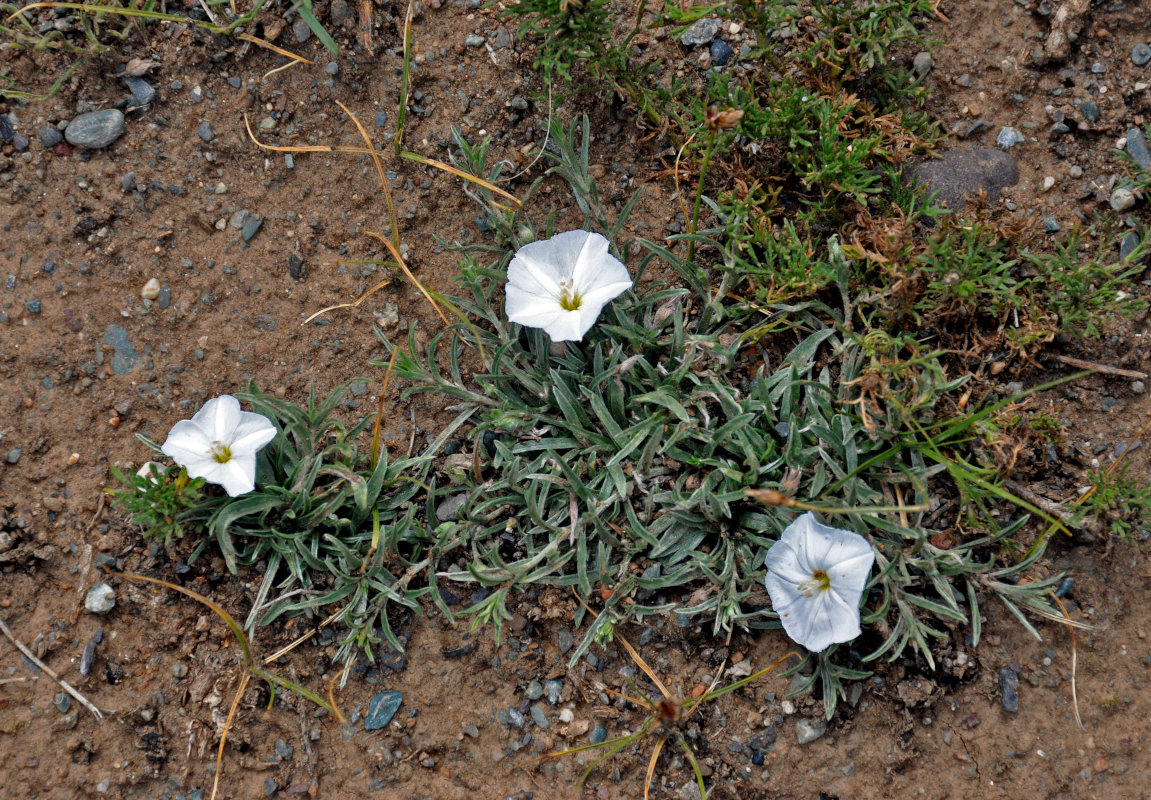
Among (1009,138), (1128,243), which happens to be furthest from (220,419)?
(1128,243)

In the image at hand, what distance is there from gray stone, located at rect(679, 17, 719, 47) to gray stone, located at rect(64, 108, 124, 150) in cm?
218

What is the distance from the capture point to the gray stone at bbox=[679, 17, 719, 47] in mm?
3152

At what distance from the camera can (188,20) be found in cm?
309

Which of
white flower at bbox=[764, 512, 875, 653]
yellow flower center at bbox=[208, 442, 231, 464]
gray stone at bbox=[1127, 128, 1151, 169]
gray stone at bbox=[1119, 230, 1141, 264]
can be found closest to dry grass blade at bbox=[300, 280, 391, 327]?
yellow flower center at bbox=[208, 442, 231, 464]

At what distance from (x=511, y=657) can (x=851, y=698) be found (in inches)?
45.3

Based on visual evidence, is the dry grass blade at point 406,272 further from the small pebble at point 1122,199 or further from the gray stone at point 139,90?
the small pebble at point 1122,199

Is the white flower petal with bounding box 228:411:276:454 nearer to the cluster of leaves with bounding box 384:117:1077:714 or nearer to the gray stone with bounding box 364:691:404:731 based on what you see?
the cluster of leaves with bounding box 384:117:1077:714

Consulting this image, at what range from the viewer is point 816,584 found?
252 centimetres

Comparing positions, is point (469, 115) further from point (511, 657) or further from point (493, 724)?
point (493, 724)

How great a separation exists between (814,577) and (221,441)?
76.8 inches

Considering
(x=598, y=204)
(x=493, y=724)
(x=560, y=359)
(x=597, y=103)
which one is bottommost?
(x=493, y=724)

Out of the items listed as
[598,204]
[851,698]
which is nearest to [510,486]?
[598,204]

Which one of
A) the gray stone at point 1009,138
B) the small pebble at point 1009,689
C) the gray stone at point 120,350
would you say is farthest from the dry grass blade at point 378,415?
the gray stone at point 1009,138

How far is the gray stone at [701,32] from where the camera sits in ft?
10.3
